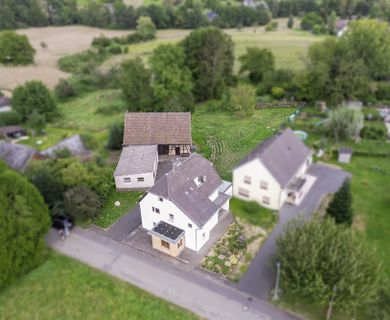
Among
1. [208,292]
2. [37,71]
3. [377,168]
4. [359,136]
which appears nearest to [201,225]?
[208,292]

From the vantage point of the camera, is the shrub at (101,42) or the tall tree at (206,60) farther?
the shrub at (101,42)

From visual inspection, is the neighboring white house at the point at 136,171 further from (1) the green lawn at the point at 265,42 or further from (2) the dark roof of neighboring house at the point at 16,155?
(1) the green lawn at the point at 265,42

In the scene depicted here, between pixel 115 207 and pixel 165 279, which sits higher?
pixel 115 207

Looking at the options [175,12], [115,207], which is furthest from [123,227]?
[175,12]

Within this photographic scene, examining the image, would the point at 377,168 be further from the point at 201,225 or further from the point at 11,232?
the point at 11,232

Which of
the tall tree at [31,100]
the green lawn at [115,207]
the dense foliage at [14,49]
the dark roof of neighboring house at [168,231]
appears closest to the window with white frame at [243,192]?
the dark roof of neighboring house at [168,231]

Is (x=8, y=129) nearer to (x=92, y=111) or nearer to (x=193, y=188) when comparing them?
(x=92, y=111)
